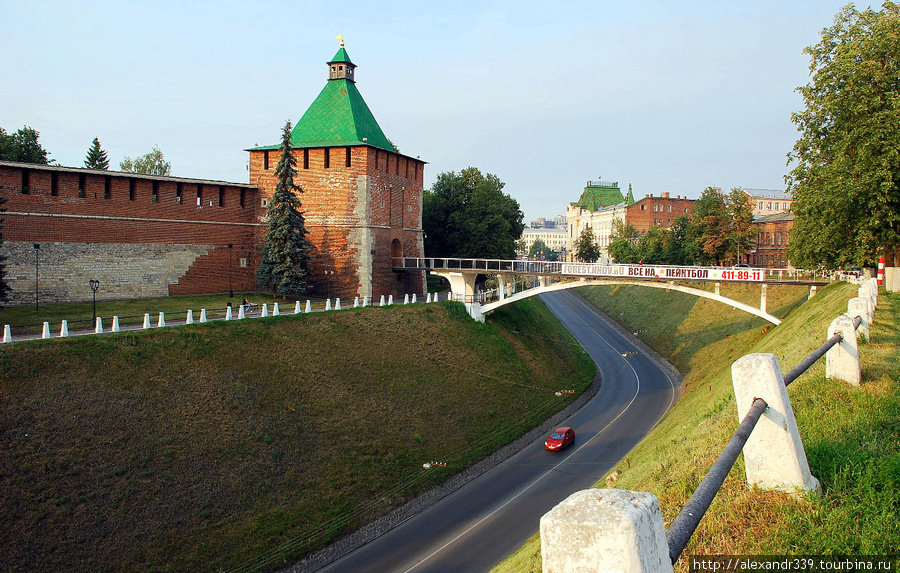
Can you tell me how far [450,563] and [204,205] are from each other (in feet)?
73.6

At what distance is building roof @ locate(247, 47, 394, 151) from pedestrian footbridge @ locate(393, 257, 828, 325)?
23.7ft

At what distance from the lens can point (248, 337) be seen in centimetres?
2045

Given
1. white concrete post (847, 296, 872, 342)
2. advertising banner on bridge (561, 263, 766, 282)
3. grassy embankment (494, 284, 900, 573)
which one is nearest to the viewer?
grassy embankment (494, 284, 900, 573)

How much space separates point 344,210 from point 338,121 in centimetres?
524

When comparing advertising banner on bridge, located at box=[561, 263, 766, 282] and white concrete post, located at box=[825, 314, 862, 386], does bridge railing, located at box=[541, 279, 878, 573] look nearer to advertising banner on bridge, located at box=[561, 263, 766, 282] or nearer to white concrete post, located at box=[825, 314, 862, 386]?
white concrete post, located at box=[825, 314, 862, 386]

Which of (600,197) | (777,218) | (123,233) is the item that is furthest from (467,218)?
(600,197)

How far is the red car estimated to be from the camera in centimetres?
2098

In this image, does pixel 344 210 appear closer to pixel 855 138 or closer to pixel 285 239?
pixel 285 239

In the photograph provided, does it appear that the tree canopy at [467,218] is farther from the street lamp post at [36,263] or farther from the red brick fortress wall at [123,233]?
the street lamp post at [36,263]

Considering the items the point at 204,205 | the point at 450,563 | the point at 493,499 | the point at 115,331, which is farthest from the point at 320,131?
the point at 450,563

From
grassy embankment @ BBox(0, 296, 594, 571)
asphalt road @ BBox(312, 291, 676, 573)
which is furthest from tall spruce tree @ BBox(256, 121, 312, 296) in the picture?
asphalt road @ BBox(312, 291, 676, 573)

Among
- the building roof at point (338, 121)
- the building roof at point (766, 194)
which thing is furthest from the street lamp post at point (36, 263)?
the building roof at point (766, 194)

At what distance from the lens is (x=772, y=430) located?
3791mm

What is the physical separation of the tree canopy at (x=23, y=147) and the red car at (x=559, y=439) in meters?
35.5
